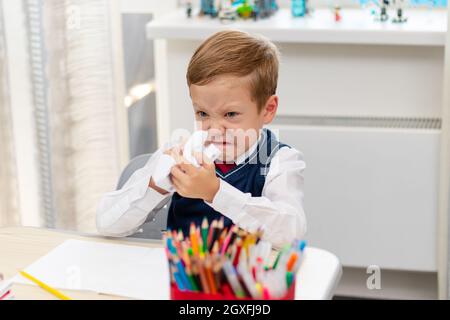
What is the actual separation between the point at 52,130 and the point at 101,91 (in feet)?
0.56

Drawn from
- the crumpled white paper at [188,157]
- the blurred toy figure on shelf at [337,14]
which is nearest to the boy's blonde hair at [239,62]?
the crumpled white paper at [188,157]

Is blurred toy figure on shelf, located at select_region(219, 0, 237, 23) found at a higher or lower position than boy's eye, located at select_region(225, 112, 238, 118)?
higher

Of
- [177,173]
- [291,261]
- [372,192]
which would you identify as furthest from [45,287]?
[372,192]

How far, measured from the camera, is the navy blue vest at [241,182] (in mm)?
1356

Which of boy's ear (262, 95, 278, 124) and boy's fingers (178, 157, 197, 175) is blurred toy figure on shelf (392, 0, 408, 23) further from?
boy's fingers (178, 157, 197, 175)

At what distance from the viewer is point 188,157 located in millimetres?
1209

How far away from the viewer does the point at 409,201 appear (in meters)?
2.09

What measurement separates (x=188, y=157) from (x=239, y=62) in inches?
7.9

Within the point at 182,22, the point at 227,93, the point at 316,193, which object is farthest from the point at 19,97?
the point at 227,93

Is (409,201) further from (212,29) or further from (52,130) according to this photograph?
(52,130)


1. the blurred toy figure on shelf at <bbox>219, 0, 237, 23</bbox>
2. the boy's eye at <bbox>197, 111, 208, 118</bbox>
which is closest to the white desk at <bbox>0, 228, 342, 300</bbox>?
the boy's eye at <bbox>197, 111, 208, 118</bbox>

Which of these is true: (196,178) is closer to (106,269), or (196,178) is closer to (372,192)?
(106,269)

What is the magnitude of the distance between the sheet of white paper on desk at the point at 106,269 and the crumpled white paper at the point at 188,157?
127 millimetres

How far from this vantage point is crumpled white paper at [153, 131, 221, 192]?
3.99 ft
